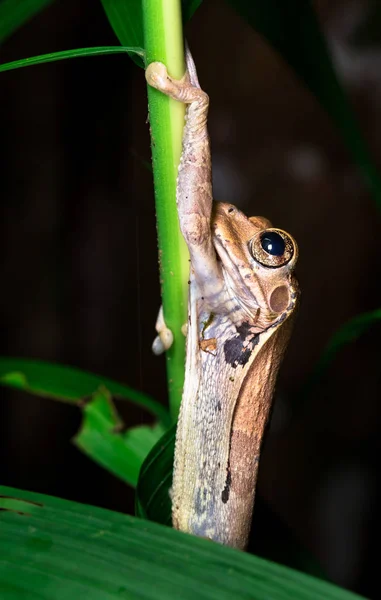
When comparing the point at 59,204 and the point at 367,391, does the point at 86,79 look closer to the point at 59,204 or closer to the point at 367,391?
the point at 59,204

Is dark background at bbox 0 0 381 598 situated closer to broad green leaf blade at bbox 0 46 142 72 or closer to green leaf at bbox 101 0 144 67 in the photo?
green leaf at bbox 101 0 144 67

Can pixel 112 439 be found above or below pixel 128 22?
below

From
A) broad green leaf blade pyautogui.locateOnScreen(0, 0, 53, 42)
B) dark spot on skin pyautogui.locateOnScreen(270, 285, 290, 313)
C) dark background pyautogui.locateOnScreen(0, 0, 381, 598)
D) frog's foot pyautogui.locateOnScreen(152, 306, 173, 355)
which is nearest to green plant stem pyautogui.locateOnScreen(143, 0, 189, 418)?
frog's foot pyautogui.locateOnScreen(152, 306, 173, 355)

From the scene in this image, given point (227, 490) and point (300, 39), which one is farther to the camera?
point (227, 490)

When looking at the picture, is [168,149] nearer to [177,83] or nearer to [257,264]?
[177,83]

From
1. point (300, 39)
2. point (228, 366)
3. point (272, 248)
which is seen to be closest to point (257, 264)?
point (272, 248)

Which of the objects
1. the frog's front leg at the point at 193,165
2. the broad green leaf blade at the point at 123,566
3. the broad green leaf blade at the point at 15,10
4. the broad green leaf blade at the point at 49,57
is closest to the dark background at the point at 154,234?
the broad green leaf blade at the point at 15,10
